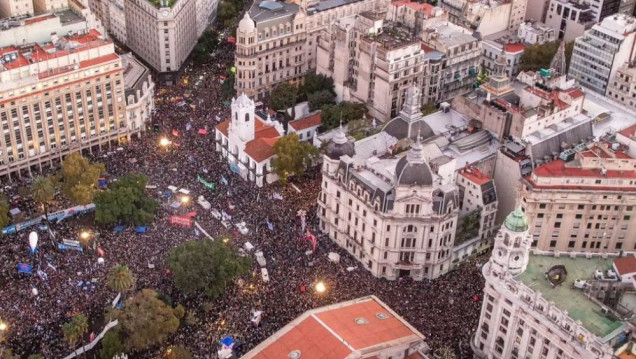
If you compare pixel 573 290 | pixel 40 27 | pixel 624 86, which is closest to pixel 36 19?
pixel 40 27

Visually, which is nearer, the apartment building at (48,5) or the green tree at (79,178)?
the green tree at (79,178)

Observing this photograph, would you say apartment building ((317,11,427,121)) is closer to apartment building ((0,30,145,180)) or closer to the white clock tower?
apartment building ((0,30,145,180))

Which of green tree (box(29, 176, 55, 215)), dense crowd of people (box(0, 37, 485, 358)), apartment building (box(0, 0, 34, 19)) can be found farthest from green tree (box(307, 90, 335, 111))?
apartment building (box(0, 0, 34, 19))

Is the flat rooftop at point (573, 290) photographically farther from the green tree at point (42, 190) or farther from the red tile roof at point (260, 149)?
the green tree at point (42, 190)

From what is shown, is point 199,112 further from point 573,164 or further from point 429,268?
point 573,164

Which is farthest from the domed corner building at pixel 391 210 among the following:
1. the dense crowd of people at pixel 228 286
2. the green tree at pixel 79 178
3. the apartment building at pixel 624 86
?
the apartment building at pixel 624 86

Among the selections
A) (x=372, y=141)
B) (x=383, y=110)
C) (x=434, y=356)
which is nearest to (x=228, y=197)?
(x=372, y=141)

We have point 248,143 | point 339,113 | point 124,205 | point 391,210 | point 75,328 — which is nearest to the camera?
point 75,328

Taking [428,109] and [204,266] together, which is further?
[428,109]

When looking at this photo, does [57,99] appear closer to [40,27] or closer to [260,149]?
[40,27]
